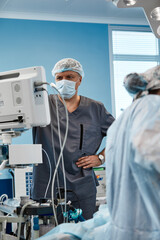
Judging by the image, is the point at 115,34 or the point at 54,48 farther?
the point at 115,34

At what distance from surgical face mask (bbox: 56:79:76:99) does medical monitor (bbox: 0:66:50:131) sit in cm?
58

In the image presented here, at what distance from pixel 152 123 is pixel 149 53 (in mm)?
3907

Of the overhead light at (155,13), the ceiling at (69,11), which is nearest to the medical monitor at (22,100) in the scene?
the overhead light at (155,13)

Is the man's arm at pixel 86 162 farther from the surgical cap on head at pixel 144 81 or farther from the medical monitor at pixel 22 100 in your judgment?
the surgical cap on head at pixel 144 81

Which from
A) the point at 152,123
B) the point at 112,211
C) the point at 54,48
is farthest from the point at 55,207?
the point at 54,48

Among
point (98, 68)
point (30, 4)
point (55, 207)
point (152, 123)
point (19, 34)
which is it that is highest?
point (30, 4)

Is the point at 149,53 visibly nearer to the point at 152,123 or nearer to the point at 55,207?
→ the point at 55,207

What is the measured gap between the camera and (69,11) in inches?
170

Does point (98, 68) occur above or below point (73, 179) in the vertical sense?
above

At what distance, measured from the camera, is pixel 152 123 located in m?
1.05

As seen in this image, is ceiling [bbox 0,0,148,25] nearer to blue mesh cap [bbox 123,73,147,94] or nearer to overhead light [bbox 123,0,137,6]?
overhead light [bbox 123,0,137,6]

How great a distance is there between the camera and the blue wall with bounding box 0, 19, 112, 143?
4172 mm

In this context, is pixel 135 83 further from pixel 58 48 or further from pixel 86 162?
pixel 58 48

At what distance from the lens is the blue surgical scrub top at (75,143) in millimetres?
2182
